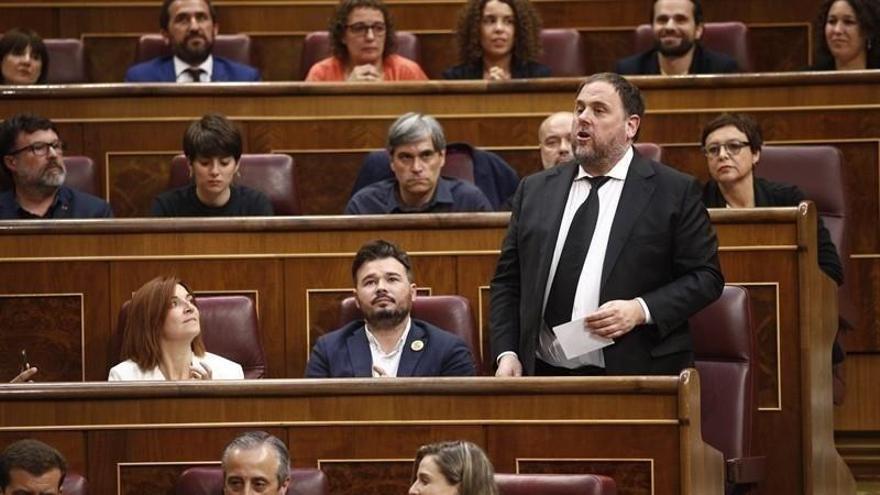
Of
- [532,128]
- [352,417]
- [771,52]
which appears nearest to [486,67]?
[532,128]

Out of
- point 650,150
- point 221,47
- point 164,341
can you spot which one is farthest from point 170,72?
point 164,341

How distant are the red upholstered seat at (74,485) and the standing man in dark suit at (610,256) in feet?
1.78

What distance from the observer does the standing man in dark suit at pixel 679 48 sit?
11.9 feet

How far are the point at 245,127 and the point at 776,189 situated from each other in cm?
101

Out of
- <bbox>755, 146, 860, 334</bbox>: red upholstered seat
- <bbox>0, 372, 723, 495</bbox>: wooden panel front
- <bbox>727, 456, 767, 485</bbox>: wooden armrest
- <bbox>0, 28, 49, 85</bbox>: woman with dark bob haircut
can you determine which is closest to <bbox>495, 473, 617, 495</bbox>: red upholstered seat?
<bbox>0, 372, 723, 495</bbox>: wooden panel front

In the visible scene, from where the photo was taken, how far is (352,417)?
2.31m

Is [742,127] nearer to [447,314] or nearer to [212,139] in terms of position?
[447,314]

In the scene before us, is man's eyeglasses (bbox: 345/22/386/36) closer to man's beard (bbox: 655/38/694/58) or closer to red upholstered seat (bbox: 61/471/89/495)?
man's beard (bbox: 655/38/694/58)

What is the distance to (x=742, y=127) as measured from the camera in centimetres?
298

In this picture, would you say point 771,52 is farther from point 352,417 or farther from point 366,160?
point 352,417

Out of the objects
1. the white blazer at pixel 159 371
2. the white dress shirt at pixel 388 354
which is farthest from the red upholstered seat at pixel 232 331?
the white dress shirt at pixel 388 354

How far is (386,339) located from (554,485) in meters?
0.63

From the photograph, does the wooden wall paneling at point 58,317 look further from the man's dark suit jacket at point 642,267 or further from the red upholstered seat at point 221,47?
the red upholstered seat at point 221,47

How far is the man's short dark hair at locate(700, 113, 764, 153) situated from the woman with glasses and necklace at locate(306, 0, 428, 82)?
795 mm
